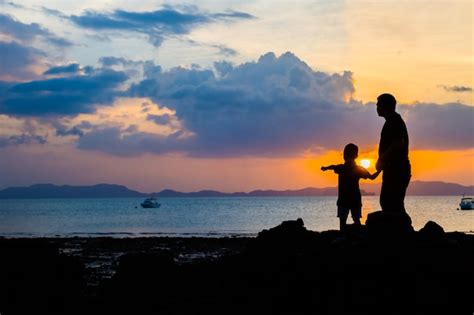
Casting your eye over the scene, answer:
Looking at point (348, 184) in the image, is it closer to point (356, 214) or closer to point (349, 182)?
point (349, 182)

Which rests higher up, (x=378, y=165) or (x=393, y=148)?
(x=393, y=148)

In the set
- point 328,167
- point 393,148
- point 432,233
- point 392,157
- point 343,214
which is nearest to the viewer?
point 393,148

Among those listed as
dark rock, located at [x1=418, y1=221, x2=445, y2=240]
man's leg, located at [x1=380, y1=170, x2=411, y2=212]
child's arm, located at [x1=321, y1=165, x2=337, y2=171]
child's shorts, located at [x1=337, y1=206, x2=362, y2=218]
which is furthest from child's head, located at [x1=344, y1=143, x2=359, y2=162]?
dark rock, located at [x1=418, y1=221, x2=445, y2=240]

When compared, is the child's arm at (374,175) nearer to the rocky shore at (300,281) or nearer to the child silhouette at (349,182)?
the child silhouette at (349,182)

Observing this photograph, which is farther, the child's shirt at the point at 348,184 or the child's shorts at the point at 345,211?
the child's shorts at the point at 345,211

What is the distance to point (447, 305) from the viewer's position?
1198 centimetres

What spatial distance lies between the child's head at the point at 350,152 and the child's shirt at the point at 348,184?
16cm

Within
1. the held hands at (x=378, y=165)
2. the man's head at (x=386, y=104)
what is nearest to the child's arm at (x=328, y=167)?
the held hands at (x=378, y=165)

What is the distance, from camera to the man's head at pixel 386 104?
557 inches

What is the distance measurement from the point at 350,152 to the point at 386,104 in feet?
7.85

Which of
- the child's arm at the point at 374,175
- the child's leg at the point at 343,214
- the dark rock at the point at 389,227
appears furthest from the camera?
the child's leg at the point at 343,214

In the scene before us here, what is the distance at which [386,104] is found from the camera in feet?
46.4

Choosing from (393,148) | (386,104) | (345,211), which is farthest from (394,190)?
(345,211)

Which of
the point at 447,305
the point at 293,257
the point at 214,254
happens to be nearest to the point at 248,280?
the point at 293,257
